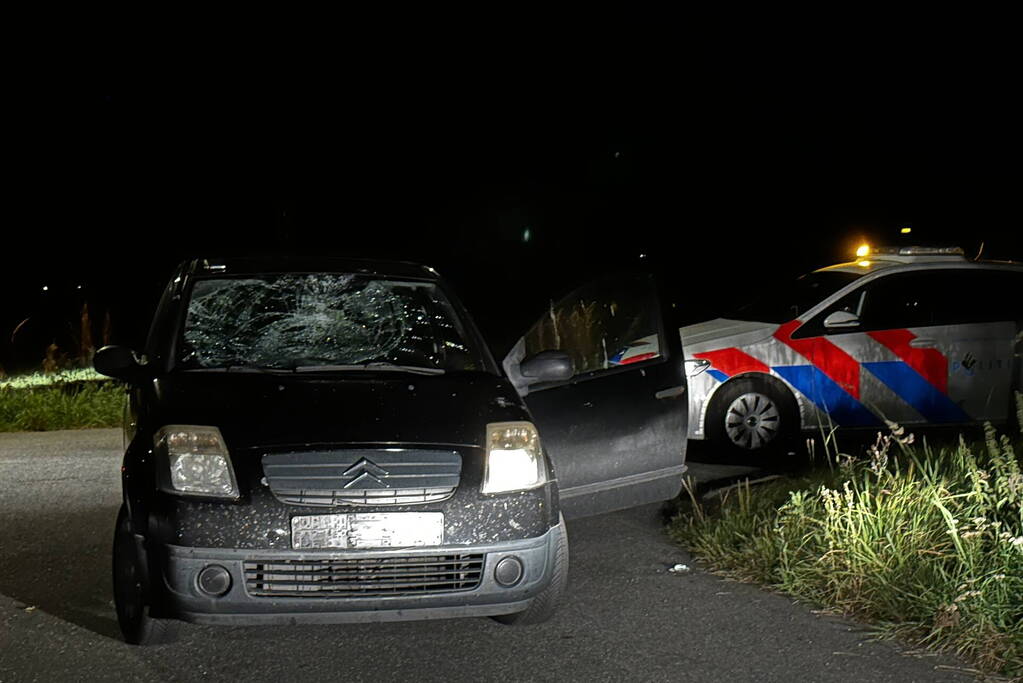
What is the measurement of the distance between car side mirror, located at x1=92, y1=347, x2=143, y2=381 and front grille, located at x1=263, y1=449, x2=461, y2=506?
1.34 metres

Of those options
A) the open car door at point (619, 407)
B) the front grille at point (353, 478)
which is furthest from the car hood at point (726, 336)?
the front grille at point (353, 478)

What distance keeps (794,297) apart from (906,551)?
4.67 meters

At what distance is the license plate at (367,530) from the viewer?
464 cm

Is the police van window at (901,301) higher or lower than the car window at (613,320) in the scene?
lower

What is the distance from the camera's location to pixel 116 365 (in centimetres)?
574

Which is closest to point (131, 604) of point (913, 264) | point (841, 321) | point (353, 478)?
point (353, 478)

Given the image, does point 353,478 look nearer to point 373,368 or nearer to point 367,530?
point 367,530

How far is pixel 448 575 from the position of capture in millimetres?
4777

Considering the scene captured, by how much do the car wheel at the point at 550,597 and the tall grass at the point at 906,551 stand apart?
48.8 inches

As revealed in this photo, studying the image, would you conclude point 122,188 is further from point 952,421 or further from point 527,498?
point 527,498

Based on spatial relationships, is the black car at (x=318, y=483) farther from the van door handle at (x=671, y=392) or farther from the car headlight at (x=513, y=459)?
the van door handle at (x=671, y=392)

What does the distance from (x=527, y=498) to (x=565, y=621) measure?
2.50ft

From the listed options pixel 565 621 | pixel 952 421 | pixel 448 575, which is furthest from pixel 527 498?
pixel 952 421

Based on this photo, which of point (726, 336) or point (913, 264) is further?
point (913, 264)
